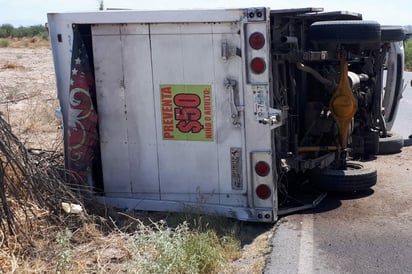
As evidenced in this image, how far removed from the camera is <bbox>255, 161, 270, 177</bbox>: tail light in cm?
593

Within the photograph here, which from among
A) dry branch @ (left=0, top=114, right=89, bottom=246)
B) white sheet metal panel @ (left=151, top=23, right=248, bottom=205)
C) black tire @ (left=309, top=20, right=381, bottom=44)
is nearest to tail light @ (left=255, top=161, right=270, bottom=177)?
white sheet metal panel @ (left=151, top=23, right=248, bottom=205)

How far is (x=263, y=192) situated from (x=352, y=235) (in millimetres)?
907

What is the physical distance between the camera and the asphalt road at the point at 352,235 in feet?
16.7

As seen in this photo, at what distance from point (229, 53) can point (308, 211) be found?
6.25 feet

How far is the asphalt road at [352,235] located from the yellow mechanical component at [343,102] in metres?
0.87

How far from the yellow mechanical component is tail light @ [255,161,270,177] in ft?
5.11

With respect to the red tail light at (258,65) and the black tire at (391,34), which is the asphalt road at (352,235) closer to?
the red tail light at (258,65)

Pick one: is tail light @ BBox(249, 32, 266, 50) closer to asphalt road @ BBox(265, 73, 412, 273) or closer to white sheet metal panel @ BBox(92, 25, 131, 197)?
white sheet metal panel @ BBox(92, 25, 131, 197)

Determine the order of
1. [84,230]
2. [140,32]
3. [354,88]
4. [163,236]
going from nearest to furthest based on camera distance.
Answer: [163,236]
[84,230]
[140,32]
[354,88]

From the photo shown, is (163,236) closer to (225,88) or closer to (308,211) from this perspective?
(225,88)

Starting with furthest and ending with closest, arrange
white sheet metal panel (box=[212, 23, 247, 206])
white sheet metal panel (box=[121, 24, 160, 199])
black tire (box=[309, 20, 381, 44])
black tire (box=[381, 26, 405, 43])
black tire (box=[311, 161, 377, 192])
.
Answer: black tire (box=[381, 26, 405, 43]), black tire (box=[311, 161, 377, 192]), black tire (box=[309, 20, 381, 44]), white sheet metal panel (box=[121, 24, 160, 199]), white sheet metal panel (box=[212, 23, 247, 206])

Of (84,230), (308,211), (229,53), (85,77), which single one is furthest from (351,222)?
(85,77)

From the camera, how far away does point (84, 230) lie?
18.2 ft

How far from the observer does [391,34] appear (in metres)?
8.49
